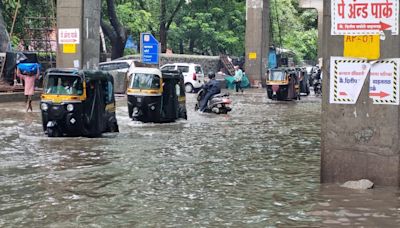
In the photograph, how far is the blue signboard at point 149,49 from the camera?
2116 centimetres

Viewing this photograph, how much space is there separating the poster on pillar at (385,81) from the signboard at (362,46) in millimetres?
147

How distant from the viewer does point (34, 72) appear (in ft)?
68.6

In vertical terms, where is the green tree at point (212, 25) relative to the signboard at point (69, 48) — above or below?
above

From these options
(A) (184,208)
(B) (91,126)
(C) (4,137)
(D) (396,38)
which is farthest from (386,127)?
(C) (4,137)

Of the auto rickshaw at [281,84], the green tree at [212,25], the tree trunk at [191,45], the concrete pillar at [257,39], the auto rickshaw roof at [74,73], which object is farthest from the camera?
the tree trunk at [191,45]

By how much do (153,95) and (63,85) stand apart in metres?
3.99

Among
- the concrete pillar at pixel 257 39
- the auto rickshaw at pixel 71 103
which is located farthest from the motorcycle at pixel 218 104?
the concrete pillar at pixel 257 39

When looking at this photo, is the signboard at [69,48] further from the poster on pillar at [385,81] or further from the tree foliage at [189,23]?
the poster on pillar at [385,81]

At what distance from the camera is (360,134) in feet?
27.2

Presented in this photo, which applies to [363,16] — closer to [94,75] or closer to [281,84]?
[94,75]

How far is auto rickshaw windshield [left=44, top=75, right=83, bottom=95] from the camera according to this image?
13.4 metres

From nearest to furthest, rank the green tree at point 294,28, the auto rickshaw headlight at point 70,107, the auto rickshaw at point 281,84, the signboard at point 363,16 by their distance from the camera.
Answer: the signboard at point 363,16, the auto rickshaw headlight at point 70,107, the auto rickshaw at point 281,84, the green tree at point 294,28

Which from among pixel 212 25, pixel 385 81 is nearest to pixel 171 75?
pixel 385 81

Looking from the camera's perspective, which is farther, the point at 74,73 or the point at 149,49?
the point at 149,49
